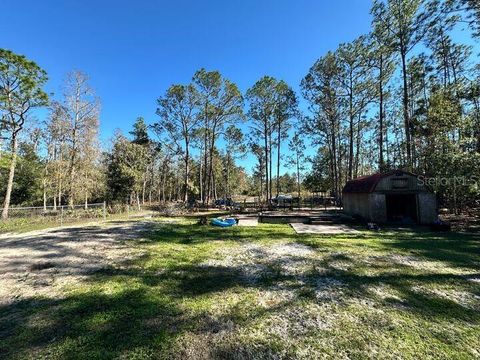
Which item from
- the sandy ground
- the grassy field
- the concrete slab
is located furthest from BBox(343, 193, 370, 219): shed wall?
the sandy ground

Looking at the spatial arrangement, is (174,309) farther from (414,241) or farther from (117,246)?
(414,241)

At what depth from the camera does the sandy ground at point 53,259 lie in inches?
201

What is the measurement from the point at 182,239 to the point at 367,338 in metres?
7.91

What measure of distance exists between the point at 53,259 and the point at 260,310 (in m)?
6.25

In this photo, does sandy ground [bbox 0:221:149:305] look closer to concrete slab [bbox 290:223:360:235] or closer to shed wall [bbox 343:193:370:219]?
concrete slab [bbox 290:223:360:235]

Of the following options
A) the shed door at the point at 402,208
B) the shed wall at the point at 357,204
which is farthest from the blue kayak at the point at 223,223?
the shed door at the point at 402,208

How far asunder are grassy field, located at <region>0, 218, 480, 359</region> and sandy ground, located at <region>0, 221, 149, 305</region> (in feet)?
1.48

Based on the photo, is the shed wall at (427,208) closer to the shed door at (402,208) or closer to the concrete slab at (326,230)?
the shed door at (402,208)

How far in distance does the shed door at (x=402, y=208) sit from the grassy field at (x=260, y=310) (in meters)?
7.67

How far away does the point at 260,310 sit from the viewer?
4.04 m

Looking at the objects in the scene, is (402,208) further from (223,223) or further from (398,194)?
(223,223)

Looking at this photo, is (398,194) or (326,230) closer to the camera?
(326,230)

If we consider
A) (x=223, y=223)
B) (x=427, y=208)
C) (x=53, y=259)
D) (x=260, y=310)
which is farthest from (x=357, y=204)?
(x=53, y=259)

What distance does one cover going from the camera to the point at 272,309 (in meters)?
4.07
